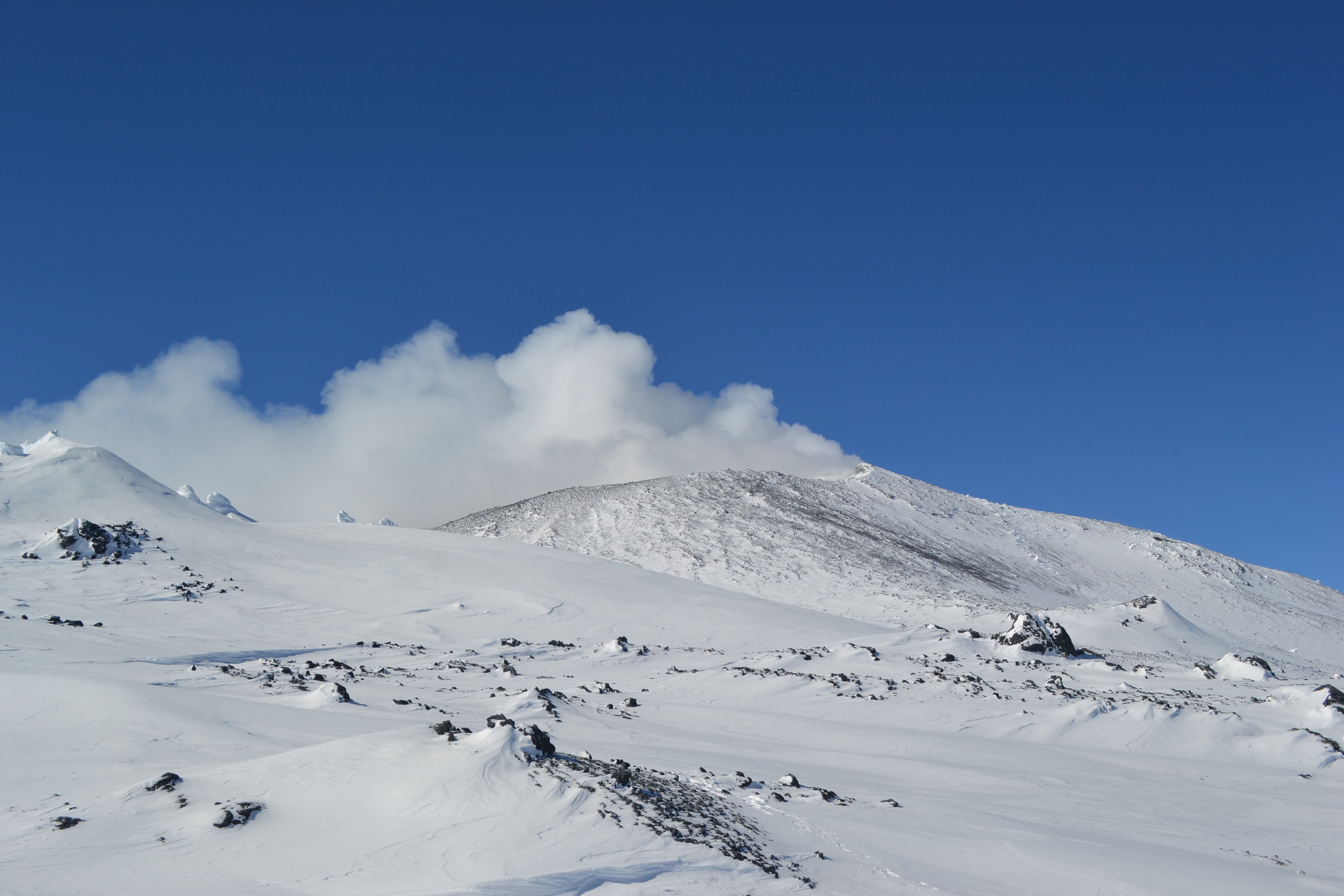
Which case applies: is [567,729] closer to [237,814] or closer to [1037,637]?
[237,814]

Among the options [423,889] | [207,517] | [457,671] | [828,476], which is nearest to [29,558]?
[207,517]

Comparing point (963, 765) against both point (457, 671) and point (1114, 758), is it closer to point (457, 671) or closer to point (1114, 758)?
point (1114, 758)

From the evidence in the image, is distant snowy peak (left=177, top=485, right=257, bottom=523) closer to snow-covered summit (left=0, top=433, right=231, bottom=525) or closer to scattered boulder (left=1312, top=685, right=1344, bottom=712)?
snow-covered summit (left=0, top=433, right=231, bottom=525)

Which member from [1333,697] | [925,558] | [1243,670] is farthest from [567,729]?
[925,558]

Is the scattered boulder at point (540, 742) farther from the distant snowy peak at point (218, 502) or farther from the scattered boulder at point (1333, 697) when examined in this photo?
the distant snowy peak at point (218, 502)

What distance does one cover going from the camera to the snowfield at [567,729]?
7.37m

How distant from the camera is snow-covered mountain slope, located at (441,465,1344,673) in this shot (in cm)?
4825

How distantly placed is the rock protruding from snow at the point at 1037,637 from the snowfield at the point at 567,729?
0.12 meters

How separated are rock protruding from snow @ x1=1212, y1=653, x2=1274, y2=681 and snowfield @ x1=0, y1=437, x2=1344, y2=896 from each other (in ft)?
0.43

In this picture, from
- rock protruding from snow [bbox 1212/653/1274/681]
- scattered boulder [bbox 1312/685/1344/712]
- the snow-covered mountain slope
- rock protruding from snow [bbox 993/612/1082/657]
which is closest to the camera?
scattered boulder [bbox 1312/685/1344/712]

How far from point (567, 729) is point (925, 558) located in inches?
2274

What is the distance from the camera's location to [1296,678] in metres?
31.2

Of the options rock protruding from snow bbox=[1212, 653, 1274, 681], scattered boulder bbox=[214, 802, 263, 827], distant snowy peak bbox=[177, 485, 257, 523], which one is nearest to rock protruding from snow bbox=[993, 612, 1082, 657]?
rock protruding from snow bbox=[1212, 653, 1274, 681]

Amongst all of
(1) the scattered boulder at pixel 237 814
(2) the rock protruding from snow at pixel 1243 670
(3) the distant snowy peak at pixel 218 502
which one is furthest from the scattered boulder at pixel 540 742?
(3) the distant snowy peak at pixel 218 502
